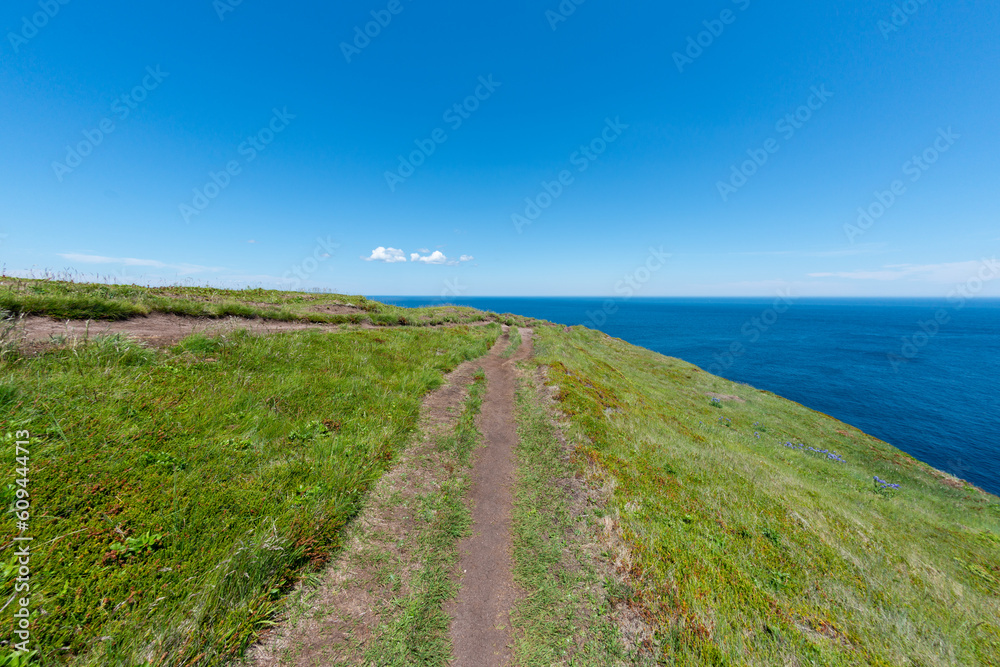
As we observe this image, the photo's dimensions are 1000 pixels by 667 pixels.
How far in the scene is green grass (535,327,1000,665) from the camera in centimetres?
529

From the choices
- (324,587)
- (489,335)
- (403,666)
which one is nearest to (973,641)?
(403,666)

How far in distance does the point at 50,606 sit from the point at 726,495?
45.5 ft

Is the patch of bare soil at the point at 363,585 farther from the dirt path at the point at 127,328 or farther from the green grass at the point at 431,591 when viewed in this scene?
the dirt path at the point at 127,328

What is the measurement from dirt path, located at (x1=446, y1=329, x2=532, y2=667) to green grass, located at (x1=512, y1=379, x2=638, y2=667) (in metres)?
0.23

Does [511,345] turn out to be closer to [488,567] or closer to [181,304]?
[181,304]

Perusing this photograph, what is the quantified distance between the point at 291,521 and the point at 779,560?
10.8 metres

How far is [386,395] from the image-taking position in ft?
38.5

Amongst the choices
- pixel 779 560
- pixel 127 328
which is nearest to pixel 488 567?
pixel 779 560

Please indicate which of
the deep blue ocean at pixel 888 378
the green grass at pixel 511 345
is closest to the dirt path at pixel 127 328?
the green grass at pixel 511 345

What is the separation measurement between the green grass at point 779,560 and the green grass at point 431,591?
144 inches

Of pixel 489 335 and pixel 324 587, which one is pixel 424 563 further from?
pixel 489 335

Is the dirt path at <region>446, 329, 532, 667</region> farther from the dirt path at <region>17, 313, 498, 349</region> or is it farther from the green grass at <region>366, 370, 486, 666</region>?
the dirt path at <region>17, 313, 498, 349</region>

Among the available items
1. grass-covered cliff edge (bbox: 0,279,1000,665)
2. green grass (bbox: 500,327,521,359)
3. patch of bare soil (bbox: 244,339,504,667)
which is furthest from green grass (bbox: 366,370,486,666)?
green grass (bbox: 500,327,521,359)

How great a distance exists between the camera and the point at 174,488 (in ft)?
17.2
